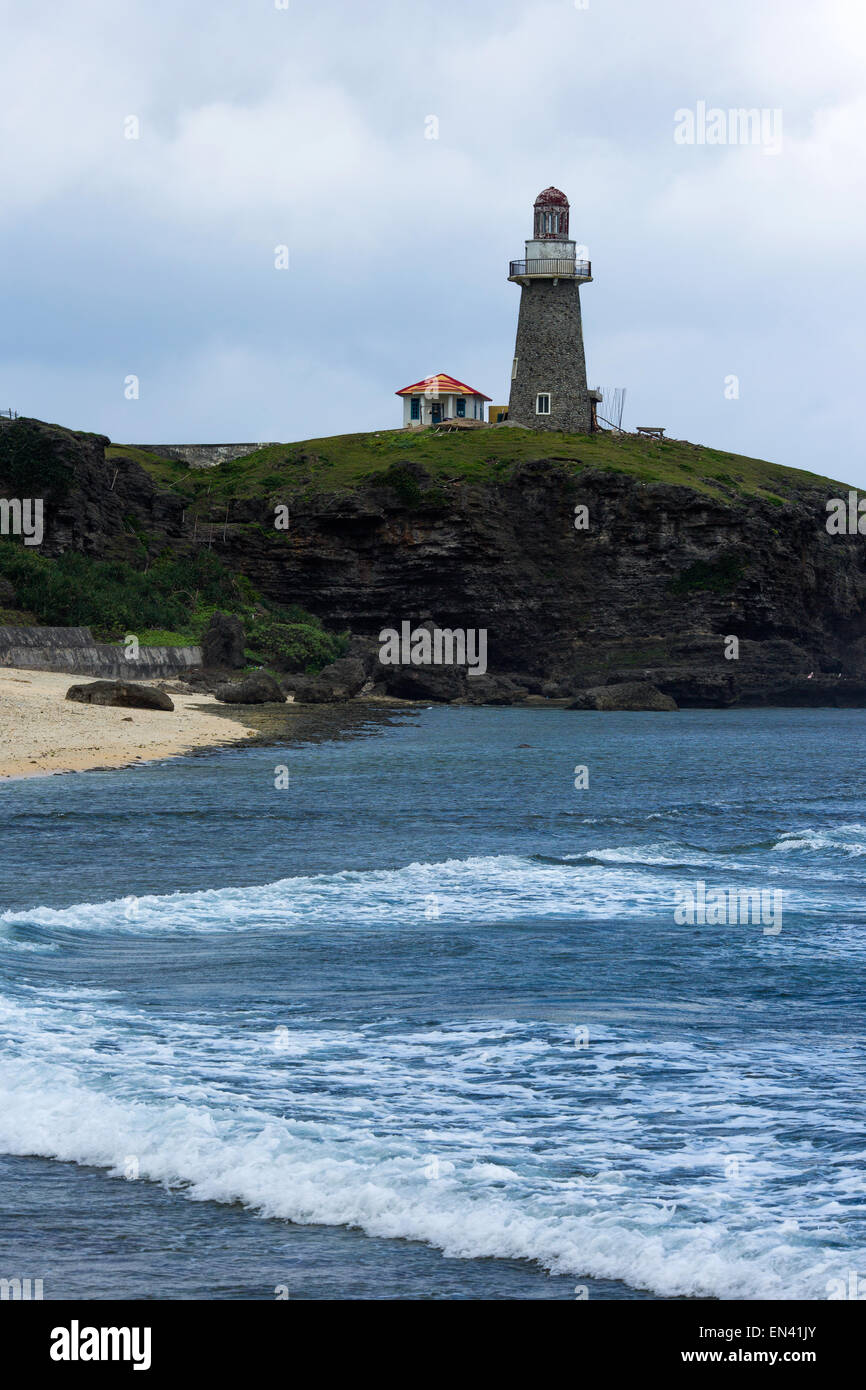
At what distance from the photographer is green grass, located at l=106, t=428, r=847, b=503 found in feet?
266

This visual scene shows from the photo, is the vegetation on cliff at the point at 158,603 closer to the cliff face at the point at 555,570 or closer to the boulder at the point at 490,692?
the cliff face at the point at 555,570

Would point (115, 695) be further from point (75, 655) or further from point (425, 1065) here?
point (425, 1065)

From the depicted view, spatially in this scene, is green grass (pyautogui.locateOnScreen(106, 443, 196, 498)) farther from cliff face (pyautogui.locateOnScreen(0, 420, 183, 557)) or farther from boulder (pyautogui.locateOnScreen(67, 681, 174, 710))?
boulder (pyautogui.locateOnScreen(67, 681, 174, 710))

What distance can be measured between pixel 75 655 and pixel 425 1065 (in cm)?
4177

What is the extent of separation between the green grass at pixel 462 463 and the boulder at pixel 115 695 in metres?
40.3

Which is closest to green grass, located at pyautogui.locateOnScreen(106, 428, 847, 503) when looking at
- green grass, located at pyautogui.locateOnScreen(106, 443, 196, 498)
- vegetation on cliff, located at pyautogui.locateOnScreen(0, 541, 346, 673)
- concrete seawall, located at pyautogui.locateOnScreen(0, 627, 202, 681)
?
green grass, located at pyautogui.locateOnScreen(106, 443, 196, 498)

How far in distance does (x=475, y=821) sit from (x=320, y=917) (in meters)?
9.59

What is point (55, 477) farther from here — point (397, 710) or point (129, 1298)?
point (129, 1298)

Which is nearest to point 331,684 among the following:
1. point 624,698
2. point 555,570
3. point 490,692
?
point 490,692

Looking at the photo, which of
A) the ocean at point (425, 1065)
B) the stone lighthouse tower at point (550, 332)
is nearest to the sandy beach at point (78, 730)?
the ocean at point (425, 1065)

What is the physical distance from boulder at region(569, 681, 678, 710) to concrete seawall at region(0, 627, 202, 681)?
20.0 metres

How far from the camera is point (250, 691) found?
163ft
